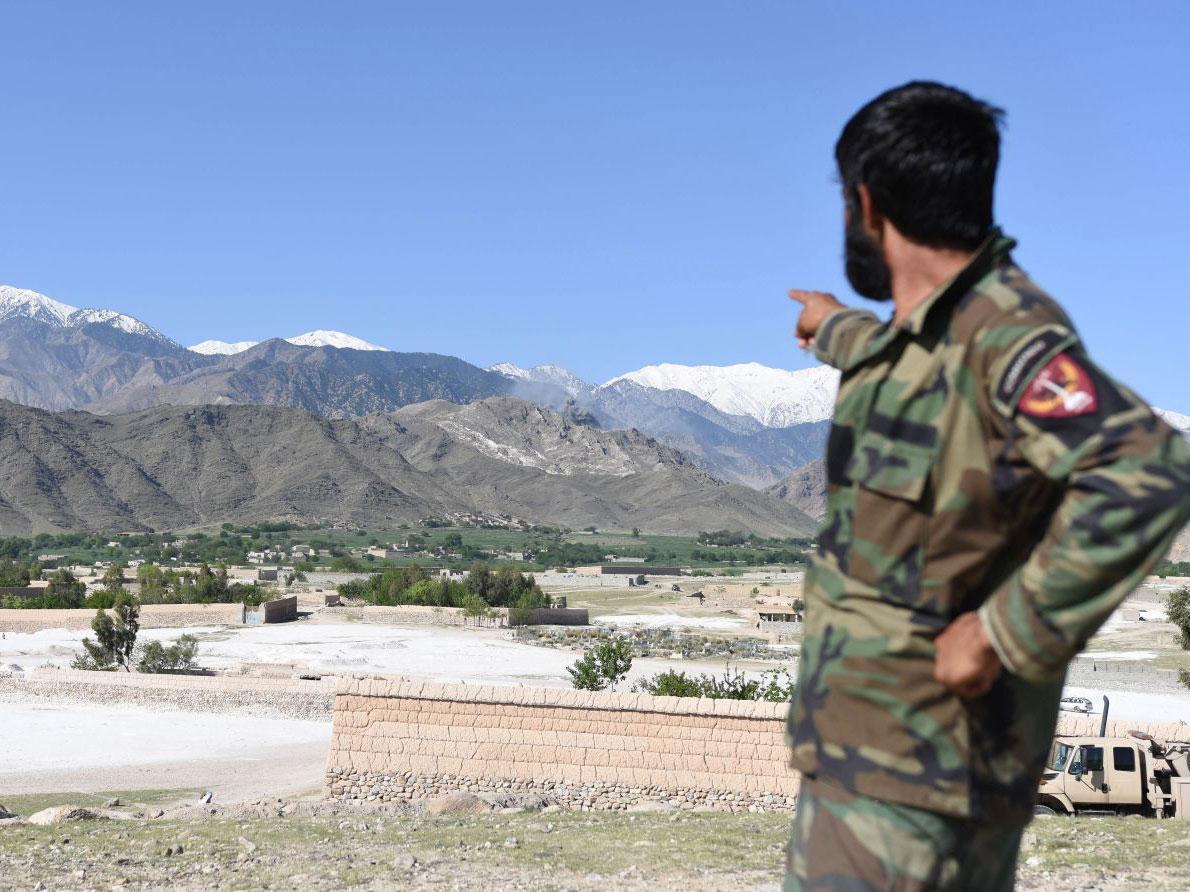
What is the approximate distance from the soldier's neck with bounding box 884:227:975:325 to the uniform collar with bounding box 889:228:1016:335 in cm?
4

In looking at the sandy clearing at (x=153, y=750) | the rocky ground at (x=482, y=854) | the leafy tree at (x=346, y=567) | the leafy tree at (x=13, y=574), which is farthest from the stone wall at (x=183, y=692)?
the leafy tree at (x=346, y=567)

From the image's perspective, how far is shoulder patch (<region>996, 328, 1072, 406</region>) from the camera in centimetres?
197

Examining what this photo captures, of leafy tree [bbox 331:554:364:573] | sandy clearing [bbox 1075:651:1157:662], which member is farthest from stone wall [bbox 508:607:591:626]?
leafy tree [bbox 331:554:364:573]

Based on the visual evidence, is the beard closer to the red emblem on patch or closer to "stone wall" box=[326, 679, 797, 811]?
the red emblem on patch

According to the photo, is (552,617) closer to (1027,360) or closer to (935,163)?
(935,163)

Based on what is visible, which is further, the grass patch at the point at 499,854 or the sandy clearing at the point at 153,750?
the sandy clearing at the point at 153,750

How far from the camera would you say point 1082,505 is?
1872 mm

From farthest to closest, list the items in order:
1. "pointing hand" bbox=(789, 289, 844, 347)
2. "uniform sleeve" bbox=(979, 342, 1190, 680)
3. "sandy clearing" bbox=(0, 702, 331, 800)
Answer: "sandy clearing" bbox=(0, 702, 331, 800), "pointing hand" bbox=(789, 289, 844, 347), "uniform sleeve" bbox=(979, 342, 1190, 680)

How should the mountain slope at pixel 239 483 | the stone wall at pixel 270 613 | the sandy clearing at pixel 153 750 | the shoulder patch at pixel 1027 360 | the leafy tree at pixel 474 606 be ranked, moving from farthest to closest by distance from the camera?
the mountain slope at pixel 239 483 < the leafy tree at pixel 474 606 < the stone wall at pixel 270 613 < the sandy clearing at pixel 153 750 < the shoulder patch at pixel 1027 360

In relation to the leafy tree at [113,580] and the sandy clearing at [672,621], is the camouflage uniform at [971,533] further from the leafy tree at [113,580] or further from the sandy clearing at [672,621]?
the leafy tree at [113,580]

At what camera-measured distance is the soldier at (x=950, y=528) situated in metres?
1.89

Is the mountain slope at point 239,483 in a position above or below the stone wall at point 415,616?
above

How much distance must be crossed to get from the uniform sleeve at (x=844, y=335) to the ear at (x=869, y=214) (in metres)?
0.16

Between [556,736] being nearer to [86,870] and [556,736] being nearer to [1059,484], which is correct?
[86,870]
